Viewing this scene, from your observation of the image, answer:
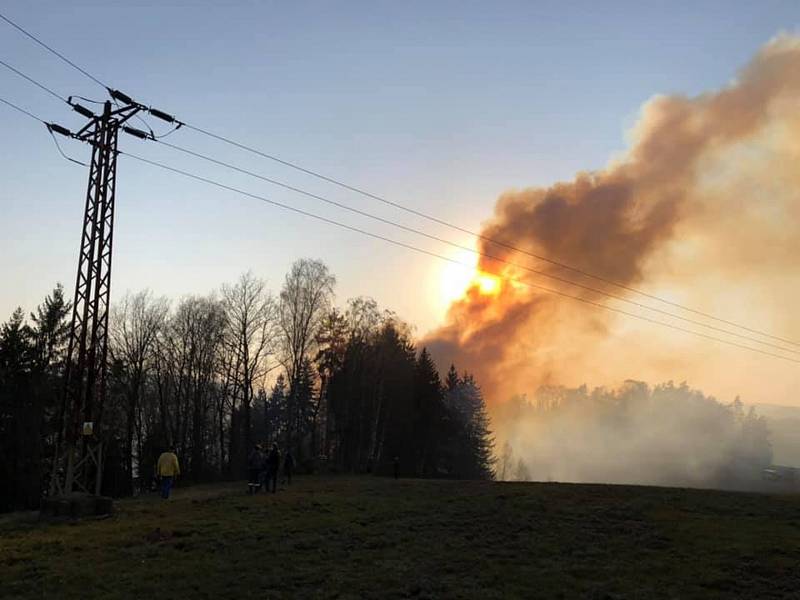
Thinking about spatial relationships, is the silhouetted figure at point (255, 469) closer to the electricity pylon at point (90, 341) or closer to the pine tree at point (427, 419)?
the electricity pylon at point (90, 341)

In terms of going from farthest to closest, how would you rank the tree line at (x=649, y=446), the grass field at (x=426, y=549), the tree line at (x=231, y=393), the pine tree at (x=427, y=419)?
the tree line at (x=649, y=446) → the pine tree at (x=427, y=419) → the tree line at (x=231, y=393) → the grass field at (x=426, y=549)

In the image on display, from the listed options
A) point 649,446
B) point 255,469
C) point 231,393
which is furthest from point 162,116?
point 649,446

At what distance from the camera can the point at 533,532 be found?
63.5 ft

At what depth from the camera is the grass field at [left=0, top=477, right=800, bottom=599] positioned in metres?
13.8

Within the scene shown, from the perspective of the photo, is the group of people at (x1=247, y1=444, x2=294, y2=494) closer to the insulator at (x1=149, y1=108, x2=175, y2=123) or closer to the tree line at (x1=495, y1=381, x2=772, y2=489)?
the insulator at (x1=149, y1=108, x2=175, y2=123)

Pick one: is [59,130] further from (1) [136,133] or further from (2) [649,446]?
(2) [649,446]

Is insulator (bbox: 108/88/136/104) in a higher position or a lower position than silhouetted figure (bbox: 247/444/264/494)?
higher

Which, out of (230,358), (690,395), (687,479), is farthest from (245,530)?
(690,395)

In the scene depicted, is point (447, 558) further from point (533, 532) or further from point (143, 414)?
point (143, 414)

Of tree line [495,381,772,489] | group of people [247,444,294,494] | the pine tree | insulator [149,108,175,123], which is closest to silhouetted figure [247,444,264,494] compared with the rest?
group of people [247,444,294,494]

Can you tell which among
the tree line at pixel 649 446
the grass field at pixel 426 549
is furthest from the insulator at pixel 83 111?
the tree line at pixel 649 446

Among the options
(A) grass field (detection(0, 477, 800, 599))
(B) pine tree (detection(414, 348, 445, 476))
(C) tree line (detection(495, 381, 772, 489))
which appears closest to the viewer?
(A) grass field (detection(0, 477, 800, 599))

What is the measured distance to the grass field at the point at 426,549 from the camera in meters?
13.8

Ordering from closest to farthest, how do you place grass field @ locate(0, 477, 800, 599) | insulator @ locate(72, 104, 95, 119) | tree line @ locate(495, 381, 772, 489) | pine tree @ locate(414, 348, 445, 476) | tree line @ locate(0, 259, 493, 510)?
grass field @ locate(0, 477, 800, 599) < insulator @ locate(72, 104, 95, 119) < tree line @ locate(0, 259, 493, 510) < pine tree @ locate(414, 348, 445, 476) < tree line @ locate(495, 381, 772, 489)
